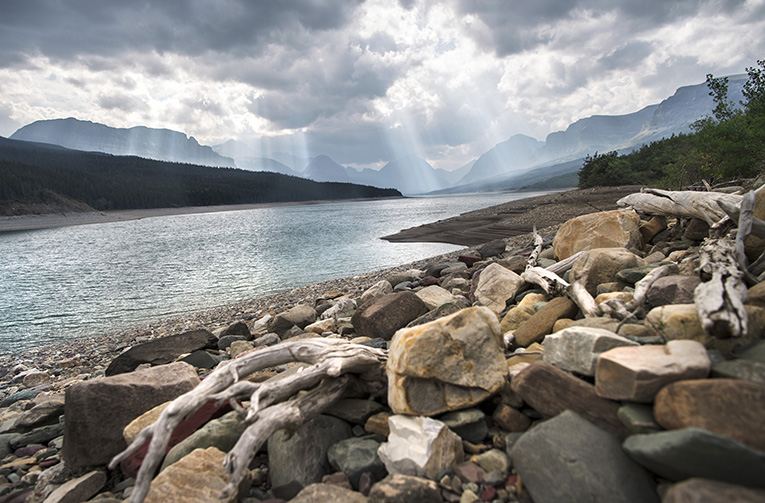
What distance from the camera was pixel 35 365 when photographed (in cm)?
1004

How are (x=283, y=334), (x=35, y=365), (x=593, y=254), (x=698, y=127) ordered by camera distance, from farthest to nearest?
(x=698, y=127), (x=35, y=365), (x=283, y=334), (x=593, y=254)

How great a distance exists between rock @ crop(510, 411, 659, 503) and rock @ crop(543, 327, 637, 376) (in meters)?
0.49

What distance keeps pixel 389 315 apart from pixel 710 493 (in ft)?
15.1

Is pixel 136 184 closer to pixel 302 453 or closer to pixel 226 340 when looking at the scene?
Answer: pixel 226 340

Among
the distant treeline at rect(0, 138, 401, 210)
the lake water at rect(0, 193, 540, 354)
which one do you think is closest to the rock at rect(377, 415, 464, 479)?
the lake water at rect(0, 193, 540, 354)

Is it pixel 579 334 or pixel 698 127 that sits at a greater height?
pixel 698 127

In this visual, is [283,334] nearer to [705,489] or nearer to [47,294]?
[705,489]

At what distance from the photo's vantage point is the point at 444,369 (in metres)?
3.26

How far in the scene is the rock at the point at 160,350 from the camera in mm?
7523

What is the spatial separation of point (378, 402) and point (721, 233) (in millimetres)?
5404

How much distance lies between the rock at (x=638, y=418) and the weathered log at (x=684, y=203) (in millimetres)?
4116

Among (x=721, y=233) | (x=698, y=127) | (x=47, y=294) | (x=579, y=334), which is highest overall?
(x=698, y=127)

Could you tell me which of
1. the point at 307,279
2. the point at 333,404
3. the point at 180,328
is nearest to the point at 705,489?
the point at 333,404

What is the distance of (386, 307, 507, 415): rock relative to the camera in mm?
3240
